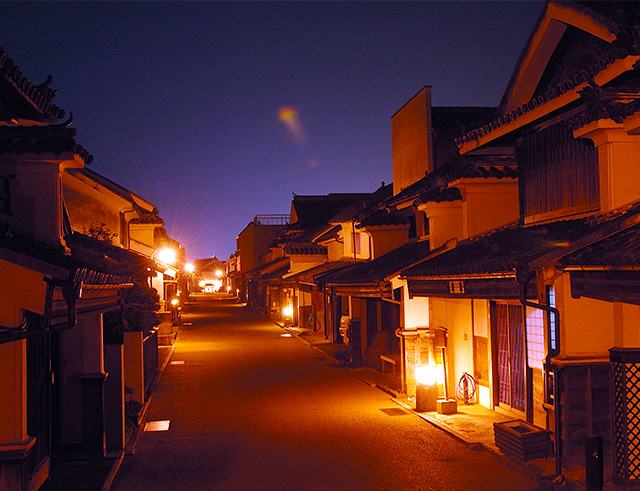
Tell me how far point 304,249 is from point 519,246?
2965 cm

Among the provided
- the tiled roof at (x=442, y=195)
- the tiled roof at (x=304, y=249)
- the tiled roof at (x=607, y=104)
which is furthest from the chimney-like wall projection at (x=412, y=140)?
the tiled roof at (x=304, y=249)

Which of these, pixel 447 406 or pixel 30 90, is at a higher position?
pixel 30 90

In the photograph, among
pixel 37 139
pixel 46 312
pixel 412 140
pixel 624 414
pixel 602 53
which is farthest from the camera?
pixel 412 140

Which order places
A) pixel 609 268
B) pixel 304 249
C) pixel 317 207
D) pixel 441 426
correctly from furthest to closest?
1. pixel 317 207
2. pixel 304 249
3. pixel 441 426
4. pixel 609 268

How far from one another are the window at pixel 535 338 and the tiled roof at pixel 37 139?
357 inches

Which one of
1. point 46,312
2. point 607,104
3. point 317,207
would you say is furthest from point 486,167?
point 317,207

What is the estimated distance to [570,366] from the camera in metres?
9.89

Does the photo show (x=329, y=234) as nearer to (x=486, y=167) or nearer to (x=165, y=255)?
(x=165, y=255)

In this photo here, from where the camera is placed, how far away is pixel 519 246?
39.7 ft

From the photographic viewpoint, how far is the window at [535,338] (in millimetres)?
13297

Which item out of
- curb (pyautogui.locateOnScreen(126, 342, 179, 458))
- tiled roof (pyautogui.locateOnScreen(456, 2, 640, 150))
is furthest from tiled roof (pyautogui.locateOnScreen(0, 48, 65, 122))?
tiled roof (pyautogui.locateOnScreen(456, 2, 640, 150))

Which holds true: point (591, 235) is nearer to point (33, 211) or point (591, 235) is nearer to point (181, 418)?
point (33, 211)

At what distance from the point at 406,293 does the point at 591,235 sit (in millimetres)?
8583

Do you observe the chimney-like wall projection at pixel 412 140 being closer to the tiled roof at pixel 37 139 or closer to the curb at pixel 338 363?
the curb at pixel 338 363
